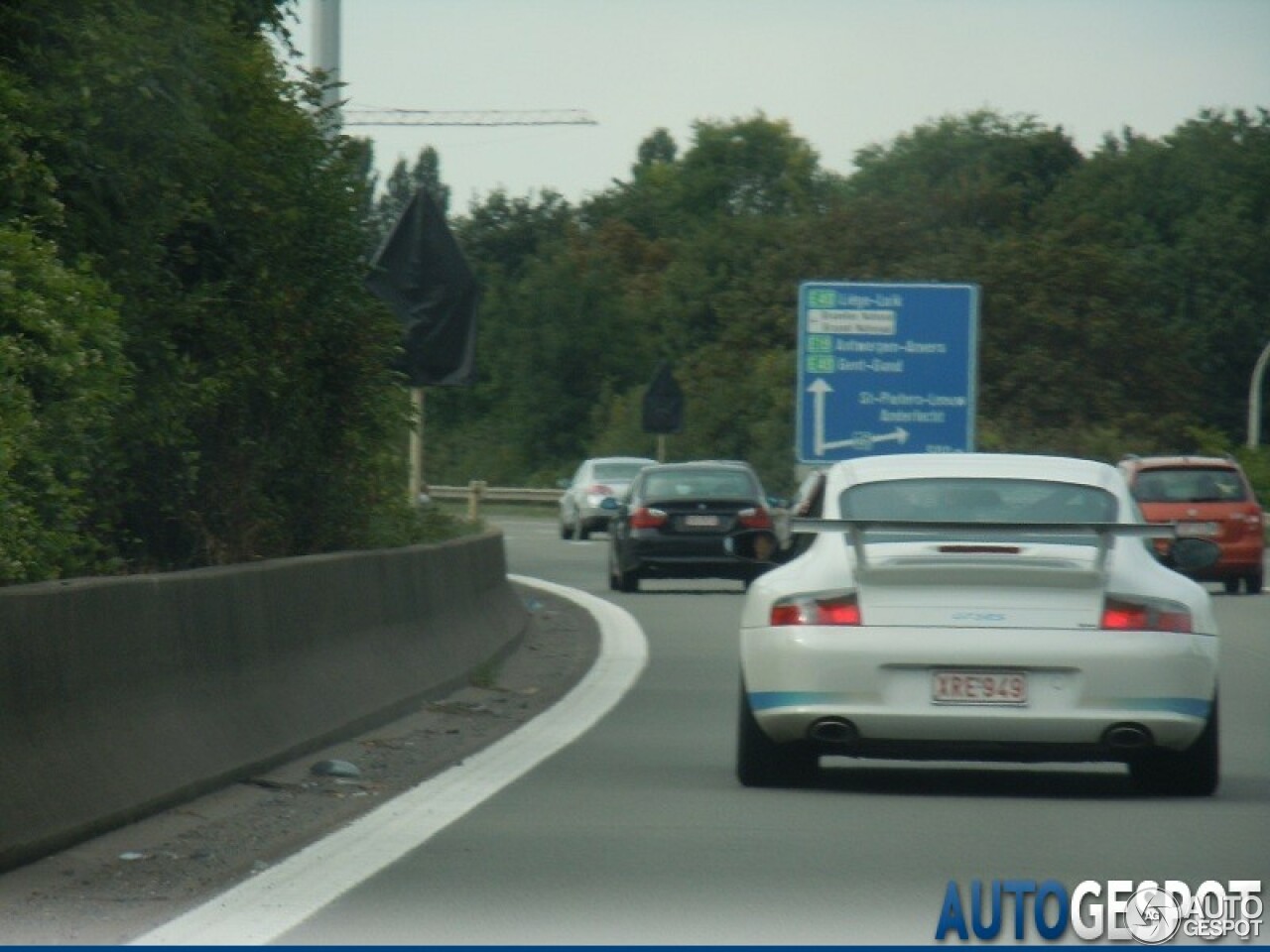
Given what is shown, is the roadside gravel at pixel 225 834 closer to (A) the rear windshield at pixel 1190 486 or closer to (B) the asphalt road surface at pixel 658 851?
(B) the asphalt road surface at pixel 658 851

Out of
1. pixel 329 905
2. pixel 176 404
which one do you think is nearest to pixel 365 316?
pixel 176 404

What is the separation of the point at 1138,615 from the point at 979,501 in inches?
50.8

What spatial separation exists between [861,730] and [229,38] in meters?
6.09

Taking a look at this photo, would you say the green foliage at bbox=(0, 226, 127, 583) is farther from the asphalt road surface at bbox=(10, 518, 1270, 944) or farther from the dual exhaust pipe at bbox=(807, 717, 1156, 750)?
the dual exhaust pipe at bbox=(807, 717, 1156, 750)

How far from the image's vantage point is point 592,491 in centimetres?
5103

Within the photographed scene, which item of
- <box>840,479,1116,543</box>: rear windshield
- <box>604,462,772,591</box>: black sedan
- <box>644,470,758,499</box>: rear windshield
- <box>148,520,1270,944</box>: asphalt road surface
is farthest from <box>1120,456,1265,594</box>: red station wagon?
<box>840,479,1116,543</box>: rear windshield

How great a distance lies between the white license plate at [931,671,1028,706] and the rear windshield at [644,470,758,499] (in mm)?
20786

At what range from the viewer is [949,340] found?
1307 inches

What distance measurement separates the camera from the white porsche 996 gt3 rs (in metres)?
10.8

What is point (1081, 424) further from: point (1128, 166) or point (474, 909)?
point (474, 909)

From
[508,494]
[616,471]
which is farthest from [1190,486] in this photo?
[508,494]

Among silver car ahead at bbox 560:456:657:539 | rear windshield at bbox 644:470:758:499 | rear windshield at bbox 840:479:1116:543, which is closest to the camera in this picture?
rear windshield at bbox 840:479:1116:543

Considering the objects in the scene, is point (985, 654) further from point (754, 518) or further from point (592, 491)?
point (592, 491)

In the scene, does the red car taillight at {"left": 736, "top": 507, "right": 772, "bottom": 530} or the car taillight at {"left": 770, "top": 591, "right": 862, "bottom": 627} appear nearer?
the car taillight at {"left": 770, "top": 591, "right": 862, "bottom": 627}
